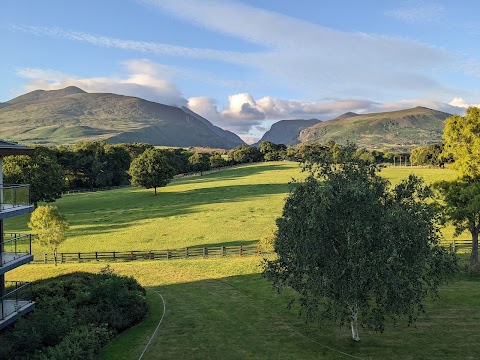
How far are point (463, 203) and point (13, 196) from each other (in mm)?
31742

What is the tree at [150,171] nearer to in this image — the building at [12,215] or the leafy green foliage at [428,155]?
the building at [12,215]

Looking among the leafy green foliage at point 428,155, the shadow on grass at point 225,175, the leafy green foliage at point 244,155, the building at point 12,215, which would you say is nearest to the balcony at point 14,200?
the building at point 12,215

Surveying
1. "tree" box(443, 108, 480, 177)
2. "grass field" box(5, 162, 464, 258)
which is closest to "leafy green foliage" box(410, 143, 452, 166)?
"grass field" box(5, 162, 464, 258)

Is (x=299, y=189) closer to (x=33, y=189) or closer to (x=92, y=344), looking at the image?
(x=92, y=344)

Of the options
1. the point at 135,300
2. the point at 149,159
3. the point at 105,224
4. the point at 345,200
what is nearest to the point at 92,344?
the point at 135,300

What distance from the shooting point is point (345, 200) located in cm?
1752

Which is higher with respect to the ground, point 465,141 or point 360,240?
point 465,141

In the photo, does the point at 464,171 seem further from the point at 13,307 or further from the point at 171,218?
the point at 171,218

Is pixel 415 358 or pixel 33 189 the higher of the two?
pixel 33 189

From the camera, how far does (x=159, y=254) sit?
43219 millimetres

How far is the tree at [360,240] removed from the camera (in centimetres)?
1692

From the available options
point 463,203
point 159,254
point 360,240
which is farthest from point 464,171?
point 159,254

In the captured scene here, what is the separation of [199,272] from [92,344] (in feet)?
57.6

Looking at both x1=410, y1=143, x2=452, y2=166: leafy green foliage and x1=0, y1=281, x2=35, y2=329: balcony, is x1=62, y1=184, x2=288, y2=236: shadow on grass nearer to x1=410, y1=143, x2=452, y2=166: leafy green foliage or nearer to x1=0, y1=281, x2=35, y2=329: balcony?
x1=0, y1=281, x2=35, y2=329: balcony
